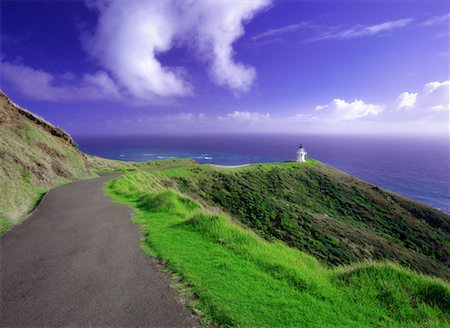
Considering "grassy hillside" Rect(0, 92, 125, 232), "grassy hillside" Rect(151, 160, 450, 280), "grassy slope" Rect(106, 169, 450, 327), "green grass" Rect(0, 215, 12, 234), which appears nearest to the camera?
"grassy slope" Rect(106, 169, 450, 327)

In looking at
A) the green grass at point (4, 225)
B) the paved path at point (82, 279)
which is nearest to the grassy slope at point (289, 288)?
the paved path at point (82, 279)

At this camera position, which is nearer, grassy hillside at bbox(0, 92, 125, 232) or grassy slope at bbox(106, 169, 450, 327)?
grassy slope at bbox(106, 169, 450, 327)

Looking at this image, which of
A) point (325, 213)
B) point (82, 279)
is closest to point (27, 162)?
point (82, 279)

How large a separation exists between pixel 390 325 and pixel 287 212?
32202mm

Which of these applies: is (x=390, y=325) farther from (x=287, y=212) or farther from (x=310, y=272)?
(x=287, y=212)

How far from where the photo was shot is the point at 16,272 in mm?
7047

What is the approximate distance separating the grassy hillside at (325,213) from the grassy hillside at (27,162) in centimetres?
1556

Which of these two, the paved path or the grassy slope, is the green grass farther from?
the grassy slope

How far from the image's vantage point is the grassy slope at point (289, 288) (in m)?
5.04

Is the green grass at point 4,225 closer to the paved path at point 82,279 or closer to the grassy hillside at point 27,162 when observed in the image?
the grassy hillside at point 27,162

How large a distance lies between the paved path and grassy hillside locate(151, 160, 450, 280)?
2231 centimetres

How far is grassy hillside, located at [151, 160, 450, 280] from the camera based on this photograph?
101 ft

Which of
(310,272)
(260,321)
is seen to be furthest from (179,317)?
(310,272)

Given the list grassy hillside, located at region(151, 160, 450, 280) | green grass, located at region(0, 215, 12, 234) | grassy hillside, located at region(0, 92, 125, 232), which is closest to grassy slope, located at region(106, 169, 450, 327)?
green grass, located at region(0, 215, 12, 234)
